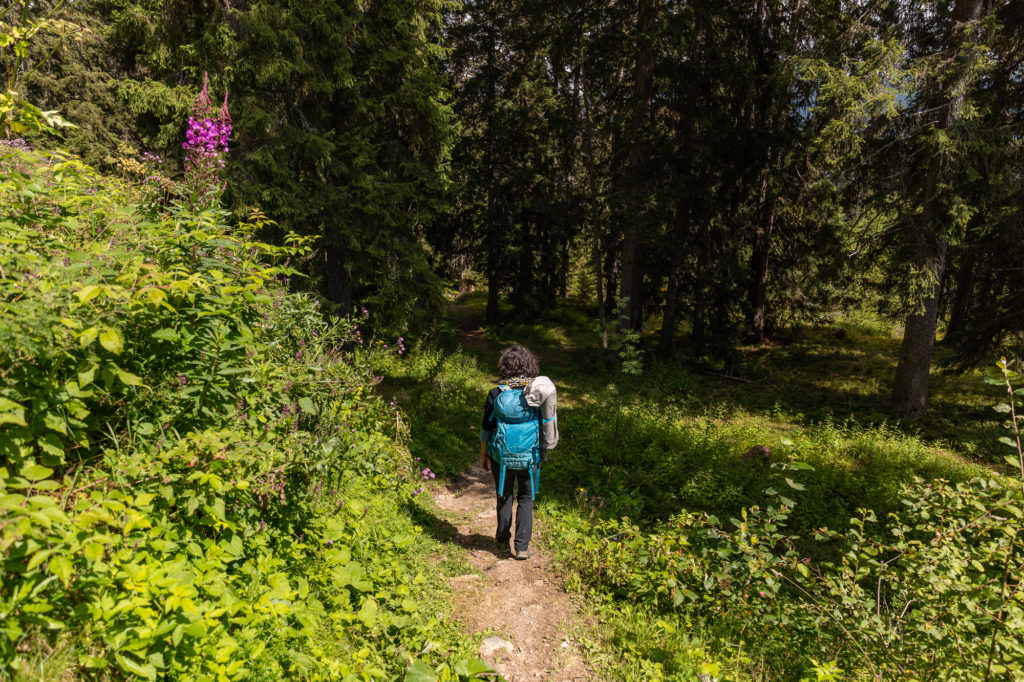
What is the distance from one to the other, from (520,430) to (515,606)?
60.6 inches

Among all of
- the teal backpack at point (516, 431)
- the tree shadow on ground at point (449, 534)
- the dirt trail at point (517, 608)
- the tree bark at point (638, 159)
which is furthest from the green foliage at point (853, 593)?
the tree bark at point (638, 159)

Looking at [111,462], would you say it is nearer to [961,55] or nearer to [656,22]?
[961,55]

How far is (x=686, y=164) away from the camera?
45.0 ft

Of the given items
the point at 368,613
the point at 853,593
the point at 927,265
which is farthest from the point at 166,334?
the point at 927,265

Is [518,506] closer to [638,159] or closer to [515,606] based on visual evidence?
[515,606]

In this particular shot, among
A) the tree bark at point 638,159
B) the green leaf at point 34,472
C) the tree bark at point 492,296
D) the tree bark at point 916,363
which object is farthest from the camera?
the tree bark at point 492,296

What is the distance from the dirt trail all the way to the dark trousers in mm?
259

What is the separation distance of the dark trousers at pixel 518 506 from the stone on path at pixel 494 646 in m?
1.22

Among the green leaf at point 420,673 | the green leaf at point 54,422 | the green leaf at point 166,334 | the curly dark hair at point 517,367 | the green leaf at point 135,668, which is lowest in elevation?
the green leaf at point 420,673

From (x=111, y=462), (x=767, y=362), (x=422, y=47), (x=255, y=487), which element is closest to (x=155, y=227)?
(x=111, y=462)

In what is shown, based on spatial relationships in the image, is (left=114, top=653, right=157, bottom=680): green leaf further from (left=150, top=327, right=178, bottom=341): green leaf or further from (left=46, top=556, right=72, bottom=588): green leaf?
(left=150, top=327, right=178, bottom=341): green leaf

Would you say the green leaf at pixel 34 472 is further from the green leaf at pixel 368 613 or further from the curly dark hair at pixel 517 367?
the curly dark hair at pixel 517 367

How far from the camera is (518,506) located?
16.3ft

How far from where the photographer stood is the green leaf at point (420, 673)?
9.67ft
